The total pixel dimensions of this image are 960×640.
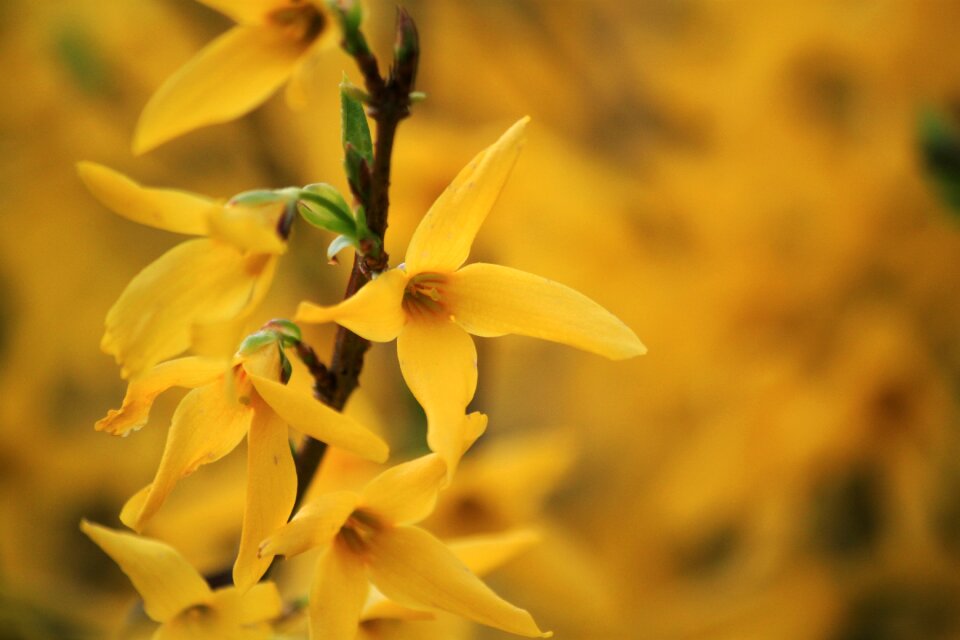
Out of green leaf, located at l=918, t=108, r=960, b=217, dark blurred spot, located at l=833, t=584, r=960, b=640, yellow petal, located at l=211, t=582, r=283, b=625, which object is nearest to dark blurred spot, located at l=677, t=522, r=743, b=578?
dark blurred spot, located at l=833, t=584, r=960, b=640

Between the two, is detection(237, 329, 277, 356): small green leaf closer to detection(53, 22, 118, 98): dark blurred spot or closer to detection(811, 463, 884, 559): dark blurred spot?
detection(811, 463, 884, 559): dark blurred spot

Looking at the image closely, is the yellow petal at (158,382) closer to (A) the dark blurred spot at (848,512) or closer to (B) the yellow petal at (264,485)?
(B) the yellow petal at (264,485)

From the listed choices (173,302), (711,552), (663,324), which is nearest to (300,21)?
(173,302)

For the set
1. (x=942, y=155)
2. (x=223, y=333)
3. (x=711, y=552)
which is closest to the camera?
(x=223, y=333)

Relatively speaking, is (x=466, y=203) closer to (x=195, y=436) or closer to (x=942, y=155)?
(x=195, y=436)

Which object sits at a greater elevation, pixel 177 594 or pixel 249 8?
pixel 249 8

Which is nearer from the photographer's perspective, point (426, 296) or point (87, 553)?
point (426, 296)

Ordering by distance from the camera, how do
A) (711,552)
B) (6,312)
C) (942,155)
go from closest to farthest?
1. (942,155)
2. (711,552)
3. (6,312)

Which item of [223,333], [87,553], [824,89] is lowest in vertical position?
[87,553]
